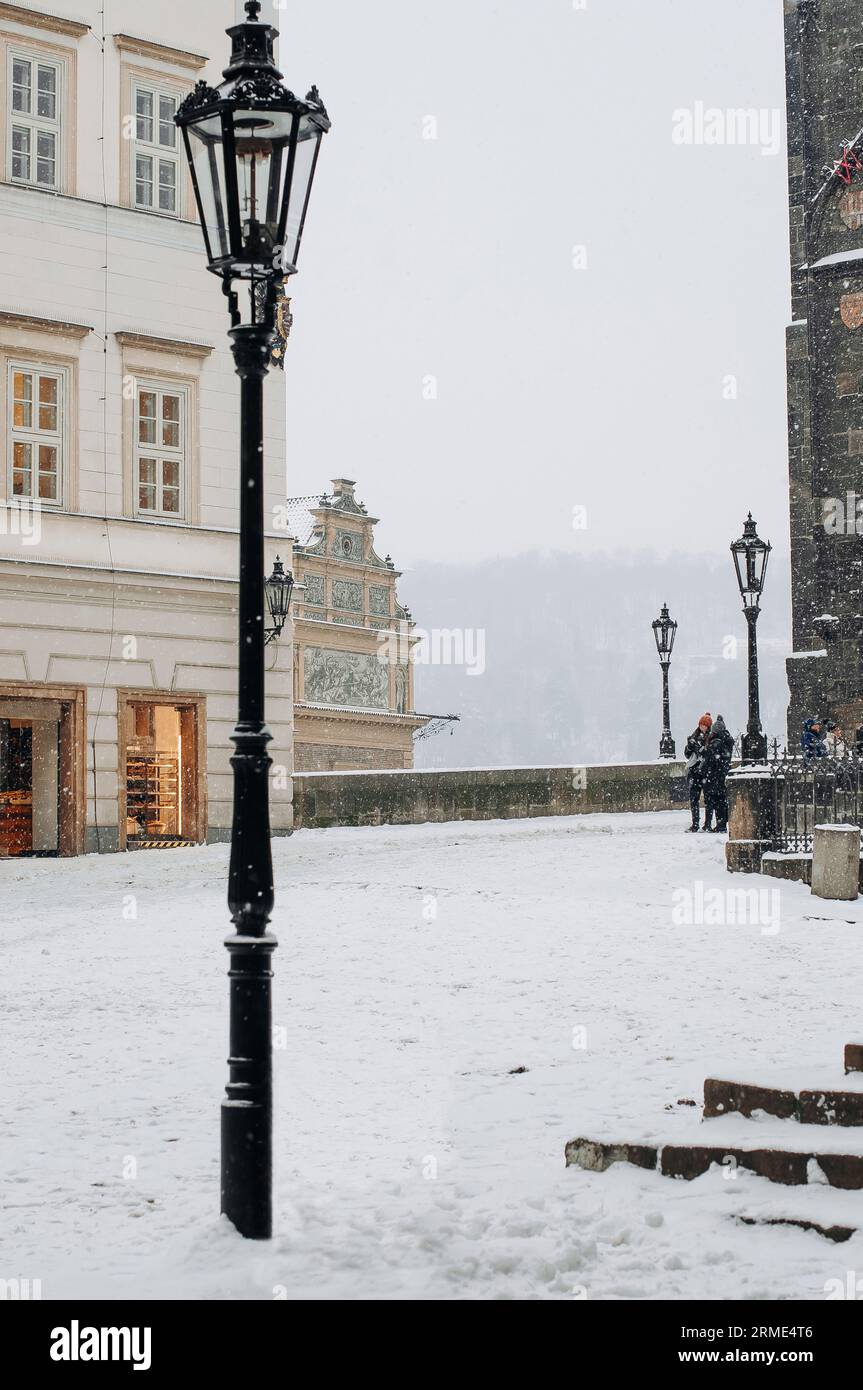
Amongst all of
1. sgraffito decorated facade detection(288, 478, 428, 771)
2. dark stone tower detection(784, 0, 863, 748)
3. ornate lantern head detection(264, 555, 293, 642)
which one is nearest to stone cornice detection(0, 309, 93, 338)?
ornate lantern head detection(264, 555, 293, 642)

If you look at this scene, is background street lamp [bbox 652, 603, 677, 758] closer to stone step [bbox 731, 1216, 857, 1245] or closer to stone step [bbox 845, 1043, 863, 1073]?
stone step [bbox 845, 1043, 863, 1073]

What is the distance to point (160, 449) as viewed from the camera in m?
22.1

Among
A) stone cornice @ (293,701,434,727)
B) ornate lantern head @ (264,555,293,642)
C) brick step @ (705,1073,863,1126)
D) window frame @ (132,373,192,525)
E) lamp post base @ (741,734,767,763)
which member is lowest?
brick step @ (705,1073,863,1126)

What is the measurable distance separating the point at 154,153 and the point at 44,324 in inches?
138

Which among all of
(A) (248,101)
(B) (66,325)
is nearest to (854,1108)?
(A) (248,101)

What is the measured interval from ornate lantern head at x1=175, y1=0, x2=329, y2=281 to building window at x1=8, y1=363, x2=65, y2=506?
615 inches

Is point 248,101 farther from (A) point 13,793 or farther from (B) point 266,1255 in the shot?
(A) point 13,793

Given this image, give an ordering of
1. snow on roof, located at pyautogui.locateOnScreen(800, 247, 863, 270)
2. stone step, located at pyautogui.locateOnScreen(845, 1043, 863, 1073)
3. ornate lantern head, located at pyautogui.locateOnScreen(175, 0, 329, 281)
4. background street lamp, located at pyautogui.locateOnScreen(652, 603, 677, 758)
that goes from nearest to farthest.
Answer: ornate lantern head, located at pyautogui.locateOnScreen(175, 0, 329, 281)
stone step, located at pyautogui.locateOnScreen(845, 1043, 863, 1073)
snow on roof, located at pyautogui.locateOnScreen(800, 247, 863, 270)
background street lamp, located at pyautogui.locateOnScreen(652, 603, 677, 758)

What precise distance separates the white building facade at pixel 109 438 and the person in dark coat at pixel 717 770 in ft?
24.0

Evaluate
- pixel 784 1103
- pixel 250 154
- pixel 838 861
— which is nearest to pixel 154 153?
pixel 838 861

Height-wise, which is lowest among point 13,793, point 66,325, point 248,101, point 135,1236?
point 135,1236

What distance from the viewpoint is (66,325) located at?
21.0 meters

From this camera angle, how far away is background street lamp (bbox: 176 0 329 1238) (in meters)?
5.45

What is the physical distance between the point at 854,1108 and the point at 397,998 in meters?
4.65
